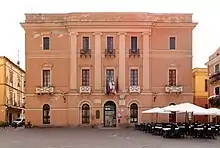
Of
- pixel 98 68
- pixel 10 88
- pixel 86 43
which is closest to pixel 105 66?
pixel 98 68

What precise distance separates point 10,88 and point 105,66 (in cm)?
2456

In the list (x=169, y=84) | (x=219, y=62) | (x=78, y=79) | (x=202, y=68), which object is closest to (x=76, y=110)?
(x=78, y=79)

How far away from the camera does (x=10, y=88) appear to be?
72375mm

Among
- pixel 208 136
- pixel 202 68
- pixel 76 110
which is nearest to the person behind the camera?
pixel 208 136

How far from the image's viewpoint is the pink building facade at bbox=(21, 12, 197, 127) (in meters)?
52.2

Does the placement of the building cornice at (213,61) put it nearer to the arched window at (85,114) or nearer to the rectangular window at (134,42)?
the rectangular window at (134,42)

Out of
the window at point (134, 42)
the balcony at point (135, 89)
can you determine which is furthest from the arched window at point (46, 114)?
the window at point (134, 42)

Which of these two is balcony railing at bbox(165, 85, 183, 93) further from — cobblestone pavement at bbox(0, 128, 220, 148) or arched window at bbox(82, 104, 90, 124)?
cobblestone pavement at bbox(0, 128, 220, 148)

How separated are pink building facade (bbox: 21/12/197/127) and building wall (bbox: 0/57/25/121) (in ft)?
53.2

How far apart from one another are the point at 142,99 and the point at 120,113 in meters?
2.80

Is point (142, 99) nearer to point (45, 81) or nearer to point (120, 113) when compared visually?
point (120, 113)

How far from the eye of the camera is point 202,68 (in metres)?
64.4

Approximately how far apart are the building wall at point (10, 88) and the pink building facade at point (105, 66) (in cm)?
1622

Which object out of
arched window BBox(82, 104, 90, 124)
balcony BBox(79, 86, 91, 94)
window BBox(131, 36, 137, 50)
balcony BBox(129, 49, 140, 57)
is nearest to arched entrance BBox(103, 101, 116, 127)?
arched window BBox(82, 104, 90, 124)
